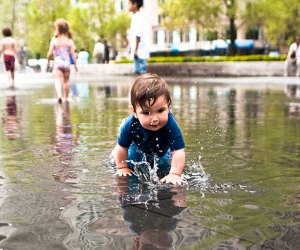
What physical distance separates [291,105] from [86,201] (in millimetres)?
7921

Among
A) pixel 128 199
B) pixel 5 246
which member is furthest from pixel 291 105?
pixel 5 246

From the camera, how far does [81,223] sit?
2.89m

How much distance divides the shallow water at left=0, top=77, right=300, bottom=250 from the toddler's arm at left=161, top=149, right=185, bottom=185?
91 millimetres

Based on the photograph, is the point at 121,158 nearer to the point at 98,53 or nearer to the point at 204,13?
the point at 204,13

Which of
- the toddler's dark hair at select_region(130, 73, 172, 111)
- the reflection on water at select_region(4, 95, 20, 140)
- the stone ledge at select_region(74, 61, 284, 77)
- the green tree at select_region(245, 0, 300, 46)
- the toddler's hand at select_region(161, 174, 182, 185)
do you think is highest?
the green tree at select_region(245, 0, 300, 46)

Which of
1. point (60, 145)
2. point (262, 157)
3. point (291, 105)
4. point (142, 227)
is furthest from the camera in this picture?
point (291, 105)

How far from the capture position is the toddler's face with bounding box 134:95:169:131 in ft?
12.9

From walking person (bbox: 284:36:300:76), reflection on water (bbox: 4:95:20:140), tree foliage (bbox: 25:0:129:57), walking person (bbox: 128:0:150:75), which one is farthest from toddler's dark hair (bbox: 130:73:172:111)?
tree foliage (bbox: 25:0:129:57)

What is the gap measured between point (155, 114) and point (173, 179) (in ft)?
1.40

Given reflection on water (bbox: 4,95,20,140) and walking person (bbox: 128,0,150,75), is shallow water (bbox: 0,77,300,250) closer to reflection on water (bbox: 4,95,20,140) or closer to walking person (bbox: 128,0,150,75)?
reflection on water (bbox: 4,95,20,140)

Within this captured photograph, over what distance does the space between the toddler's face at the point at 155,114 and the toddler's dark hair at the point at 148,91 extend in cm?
3

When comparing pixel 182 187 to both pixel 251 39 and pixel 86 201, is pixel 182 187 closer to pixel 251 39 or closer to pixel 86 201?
pixel 86 201

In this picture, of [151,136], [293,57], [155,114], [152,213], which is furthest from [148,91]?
[293,57]

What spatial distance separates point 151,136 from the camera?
4.28 m
